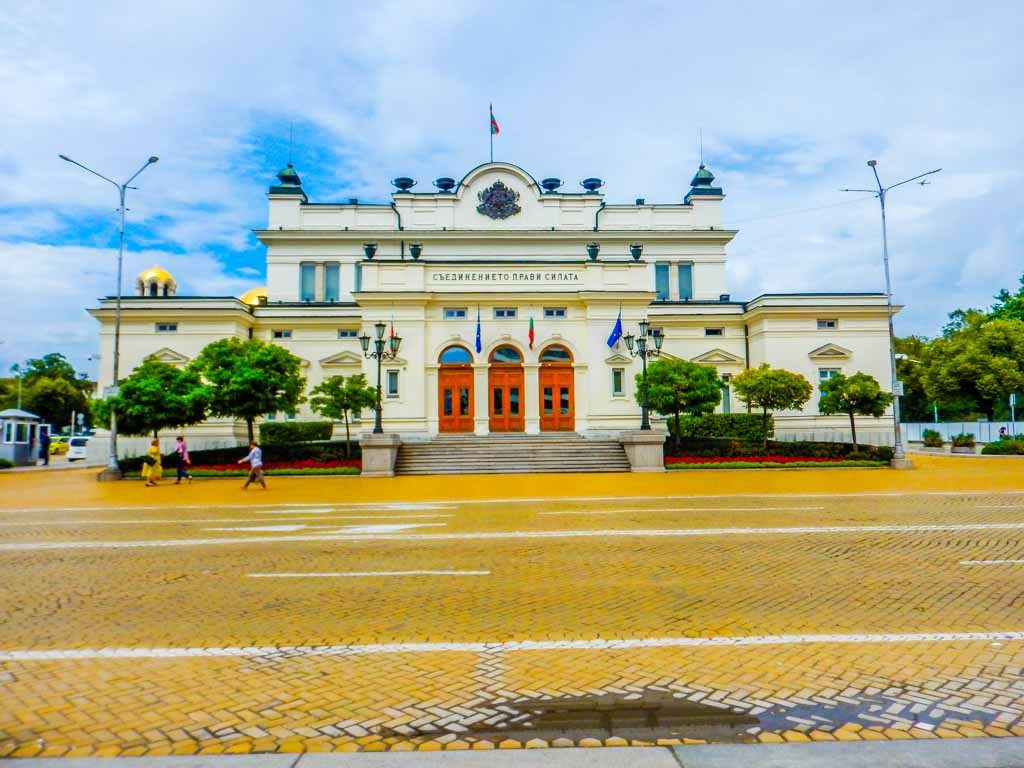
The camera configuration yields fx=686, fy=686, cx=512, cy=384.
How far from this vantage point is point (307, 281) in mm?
47406

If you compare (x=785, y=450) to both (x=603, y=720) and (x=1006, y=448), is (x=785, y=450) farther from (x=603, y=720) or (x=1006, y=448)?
(x=603, y=720)

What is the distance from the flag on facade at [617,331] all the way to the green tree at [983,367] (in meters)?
30.6

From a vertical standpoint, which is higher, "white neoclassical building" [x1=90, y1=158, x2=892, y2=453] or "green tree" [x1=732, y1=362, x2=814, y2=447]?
"white neoclassical building" [x1=90, y1=158, x2=892, y2=453]

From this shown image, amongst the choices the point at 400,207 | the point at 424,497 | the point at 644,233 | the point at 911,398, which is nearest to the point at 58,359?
the point at 400,207

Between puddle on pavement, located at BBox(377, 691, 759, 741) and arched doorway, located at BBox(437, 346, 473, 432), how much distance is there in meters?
31.7

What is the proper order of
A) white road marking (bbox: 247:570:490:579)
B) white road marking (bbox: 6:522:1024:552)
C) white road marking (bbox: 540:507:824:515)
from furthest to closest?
white road marking (bbox: 540:507:824:515), white road marking (bbox: 6:522:1024:552), white road marking (bbox: 247:570:490:579)

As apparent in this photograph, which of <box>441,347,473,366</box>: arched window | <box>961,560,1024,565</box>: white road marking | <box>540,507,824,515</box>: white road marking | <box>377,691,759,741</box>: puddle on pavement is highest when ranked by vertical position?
<box>441,347,473,366</box>: arched window

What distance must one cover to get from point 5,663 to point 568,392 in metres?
32.0

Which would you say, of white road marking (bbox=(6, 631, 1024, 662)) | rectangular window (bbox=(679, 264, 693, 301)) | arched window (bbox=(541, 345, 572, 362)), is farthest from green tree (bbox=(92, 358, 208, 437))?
rectangular window (bbox=(679, 264, 693, 301))

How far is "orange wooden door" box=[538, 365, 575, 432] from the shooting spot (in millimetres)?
36469

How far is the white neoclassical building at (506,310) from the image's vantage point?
3631 cm

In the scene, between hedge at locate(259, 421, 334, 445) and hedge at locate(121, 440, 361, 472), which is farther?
hedge at locate(259, 421, 334, 445)

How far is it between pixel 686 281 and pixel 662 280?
5.81ft

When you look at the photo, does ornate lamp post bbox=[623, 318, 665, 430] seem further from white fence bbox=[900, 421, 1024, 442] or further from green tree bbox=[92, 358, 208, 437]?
white fence bbox=[900, 421, 1024, 442]
